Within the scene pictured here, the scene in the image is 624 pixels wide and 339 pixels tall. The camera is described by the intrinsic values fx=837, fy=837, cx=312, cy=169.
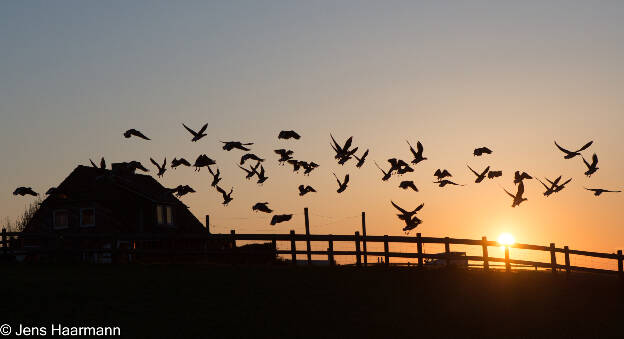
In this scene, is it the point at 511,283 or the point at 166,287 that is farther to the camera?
the point at 511,283

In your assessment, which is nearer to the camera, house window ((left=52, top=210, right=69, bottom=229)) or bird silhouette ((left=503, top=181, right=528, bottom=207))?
bird silhouette ((left=503, top=181, right=528, bottom=207))

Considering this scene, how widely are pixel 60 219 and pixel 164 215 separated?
22.2 feet

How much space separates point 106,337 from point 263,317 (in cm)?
491

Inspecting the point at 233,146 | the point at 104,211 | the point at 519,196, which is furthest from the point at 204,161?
the point at 104,211

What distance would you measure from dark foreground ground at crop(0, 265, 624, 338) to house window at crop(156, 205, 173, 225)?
20855 mm

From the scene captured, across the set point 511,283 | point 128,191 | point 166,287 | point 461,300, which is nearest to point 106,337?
point 166,287

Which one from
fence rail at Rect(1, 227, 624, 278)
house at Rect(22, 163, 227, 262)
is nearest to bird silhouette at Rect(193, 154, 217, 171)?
fence rail at Rect(1, 227, 624, 278)

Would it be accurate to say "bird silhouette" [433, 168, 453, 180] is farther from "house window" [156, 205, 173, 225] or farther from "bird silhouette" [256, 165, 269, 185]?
"house window" [156, 205, 173, 225]

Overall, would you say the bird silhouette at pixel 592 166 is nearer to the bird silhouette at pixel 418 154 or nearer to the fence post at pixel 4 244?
the bird silhouette at pixel 418 154

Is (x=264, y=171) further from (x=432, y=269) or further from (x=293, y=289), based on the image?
(x=432, y=269)

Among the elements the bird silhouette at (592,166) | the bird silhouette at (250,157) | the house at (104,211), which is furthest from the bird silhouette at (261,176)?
the house at (104,211)

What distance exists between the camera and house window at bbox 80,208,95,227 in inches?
2095

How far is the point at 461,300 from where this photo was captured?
2800 centimetres

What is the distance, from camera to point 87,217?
5353 centimetres
